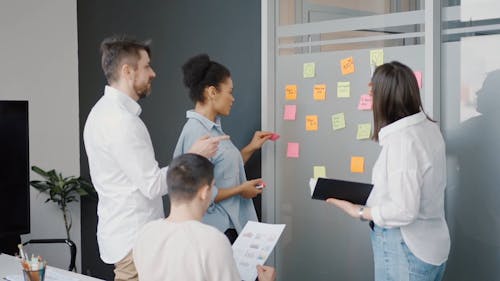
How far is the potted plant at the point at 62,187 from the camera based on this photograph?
450 cm

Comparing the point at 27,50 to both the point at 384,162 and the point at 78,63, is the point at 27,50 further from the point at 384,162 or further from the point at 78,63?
the point at 384,162

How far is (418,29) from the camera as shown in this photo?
11.0 ft

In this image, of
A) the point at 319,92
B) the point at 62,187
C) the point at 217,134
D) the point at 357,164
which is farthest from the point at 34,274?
the point at 62,187

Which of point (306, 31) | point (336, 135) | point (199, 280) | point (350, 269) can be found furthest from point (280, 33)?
point (199, 280)

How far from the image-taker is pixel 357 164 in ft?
11.9

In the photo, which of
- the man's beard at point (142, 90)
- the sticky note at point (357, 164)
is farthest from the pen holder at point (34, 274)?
the sticky note at point (357, 164)

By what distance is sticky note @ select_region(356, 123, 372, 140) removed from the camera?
11.7 feet

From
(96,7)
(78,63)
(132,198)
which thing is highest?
(96,7)

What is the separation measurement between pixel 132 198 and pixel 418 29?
1.62 metres

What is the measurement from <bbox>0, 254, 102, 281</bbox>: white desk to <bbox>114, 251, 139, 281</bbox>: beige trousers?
0.15 metres

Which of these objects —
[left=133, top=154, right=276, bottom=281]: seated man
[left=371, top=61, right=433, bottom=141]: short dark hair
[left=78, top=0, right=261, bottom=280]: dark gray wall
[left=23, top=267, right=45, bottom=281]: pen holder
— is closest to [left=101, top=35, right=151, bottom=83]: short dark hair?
[left=133, top=154, right=276, bottom=281]: seated man

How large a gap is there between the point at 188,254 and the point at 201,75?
1540mm

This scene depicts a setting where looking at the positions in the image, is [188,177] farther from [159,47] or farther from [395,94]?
[159,47]

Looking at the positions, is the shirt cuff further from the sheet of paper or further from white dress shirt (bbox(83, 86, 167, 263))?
white dress shirt (bbox(83, 86, 167, 263))
